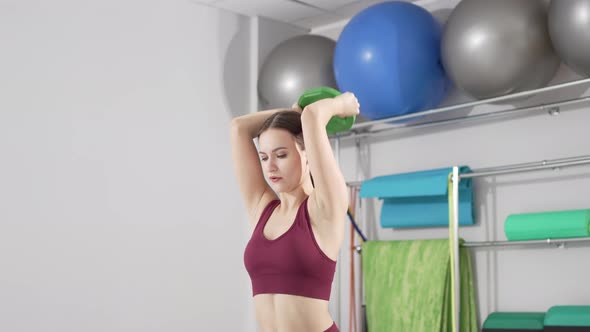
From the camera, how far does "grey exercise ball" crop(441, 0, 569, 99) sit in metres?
2.84

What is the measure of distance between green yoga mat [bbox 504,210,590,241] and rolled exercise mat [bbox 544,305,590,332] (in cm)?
27

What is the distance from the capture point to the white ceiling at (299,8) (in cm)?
376

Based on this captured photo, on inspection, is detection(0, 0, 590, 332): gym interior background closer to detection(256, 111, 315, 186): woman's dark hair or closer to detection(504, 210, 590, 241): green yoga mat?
detection(504, 210, 590, 241): green yoga mat

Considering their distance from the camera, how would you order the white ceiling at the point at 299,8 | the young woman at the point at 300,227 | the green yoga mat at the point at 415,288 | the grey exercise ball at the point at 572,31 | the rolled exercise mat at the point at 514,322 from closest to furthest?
the young woman at the point at 300,227 < the grey exercise ball at the point at 572,31 < the rolled exercise mat at the point at 514,322 < the green yoga mat at the point at 415,288 < the white ceiling at the point at 299,8

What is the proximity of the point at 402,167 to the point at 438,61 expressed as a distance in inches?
25.4

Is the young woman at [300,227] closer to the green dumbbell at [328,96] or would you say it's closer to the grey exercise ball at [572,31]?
the green dumbbell at [328,96]

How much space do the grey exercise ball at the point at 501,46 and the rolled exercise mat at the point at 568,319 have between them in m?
0.83

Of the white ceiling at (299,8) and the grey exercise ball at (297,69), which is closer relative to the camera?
the grey exercise ball at (297,69)

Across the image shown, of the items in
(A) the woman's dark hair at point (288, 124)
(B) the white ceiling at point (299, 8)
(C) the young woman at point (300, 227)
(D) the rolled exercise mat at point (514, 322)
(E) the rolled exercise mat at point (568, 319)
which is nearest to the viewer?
(C) the young woman at point (300, 227)

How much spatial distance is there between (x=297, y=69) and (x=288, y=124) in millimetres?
1672

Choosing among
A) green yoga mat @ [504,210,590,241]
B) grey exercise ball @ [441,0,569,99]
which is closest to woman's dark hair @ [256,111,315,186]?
grey exercise ball @ [441,0,569,99]

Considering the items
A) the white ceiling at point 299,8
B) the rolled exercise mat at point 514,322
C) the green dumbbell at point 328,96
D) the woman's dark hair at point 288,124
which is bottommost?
the rolled exercise mat at point 514,322

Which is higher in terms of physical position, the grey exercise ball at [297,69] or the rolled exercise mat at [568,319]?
the grey exercise ball at [297,69]

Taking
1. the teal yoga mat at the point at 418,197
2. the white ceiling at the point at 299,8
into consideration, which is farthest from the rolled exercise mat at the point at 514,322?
the white ceiling at the point at 299,8
